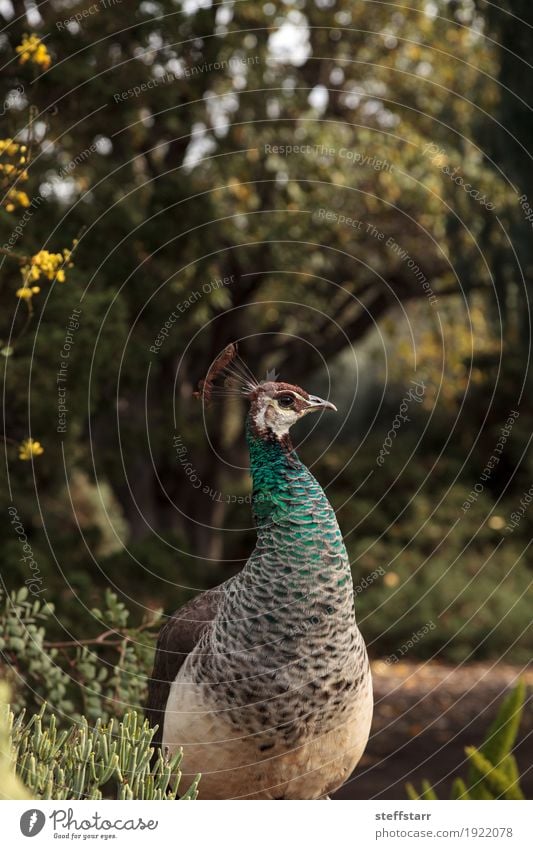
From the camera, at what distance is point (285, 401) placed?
3.40 metres

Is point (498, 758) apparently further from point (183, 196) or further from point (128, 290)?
point (183, 196)

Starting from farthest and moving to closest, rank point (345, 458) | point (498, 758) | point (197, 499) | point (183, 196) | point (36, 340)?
Result: 1. point (345, 458)
2. point (197, 499)
3. point (183, 196)
4. point (36, 340)
5. point (498, 758)

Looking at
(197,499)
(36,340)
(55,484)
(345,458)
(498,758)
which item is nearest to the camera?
(498,758)

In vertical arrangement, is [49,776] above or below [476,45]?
below

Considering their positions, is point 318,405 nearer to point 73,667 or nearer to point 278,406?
point 278,406

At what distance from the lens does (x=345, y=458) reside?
17.5 m

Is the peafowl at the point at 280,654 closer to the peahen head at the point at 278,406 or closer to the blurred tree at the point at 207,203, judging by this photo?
the peahen head at the point at 278,406

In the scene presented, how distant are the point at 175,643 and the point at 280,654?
0.63 m

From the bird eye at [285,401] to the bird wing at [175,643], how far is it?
0.88 m

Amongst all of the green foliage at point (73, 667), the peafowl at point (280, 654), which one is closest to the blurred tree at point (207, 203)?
the green foliage at point (73, 667)

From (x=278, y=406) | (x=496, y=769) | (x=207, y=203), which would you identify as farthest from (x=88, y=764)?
(x=207, y=203)

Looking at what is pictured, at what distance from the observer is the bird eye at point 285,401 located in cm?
339
